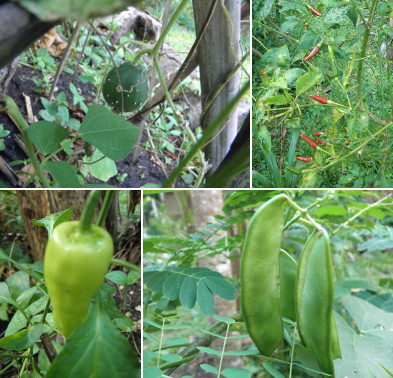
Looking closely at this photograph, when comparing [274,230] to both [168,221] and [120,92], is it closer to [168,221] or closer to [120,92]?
[120,92]

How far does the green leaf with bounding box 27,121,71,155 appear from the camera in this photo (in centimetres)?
58

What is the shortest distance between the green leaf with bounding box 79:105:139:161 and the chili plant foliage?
1.50 ft

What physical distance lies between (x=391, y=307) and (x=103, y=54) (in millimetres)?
1254

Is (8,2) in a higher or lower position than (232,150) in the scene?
higher

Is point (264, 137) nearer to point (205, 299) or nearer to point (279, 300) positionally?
point (205, 299)

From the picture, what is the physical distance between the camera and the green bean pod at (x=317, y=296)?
1.20ft

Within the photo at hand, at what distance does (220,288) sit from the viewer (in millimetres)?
587

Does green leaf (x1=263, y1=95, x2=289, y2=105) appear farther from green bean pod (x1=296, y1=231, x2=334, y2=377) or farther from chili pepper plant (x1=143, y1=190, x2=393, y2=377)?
green bean pod (x1=296, y1=231, x2=334, y2=377)

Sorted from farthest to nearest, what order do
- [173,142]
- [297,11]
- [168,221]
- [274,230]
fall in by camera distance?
[168,221] < [173,142] < [297,11] < [274,230]

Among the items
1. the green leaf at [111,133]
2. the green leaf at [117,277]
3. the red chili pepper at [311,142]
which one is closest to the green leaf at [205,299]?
the green leaf at [117,277]

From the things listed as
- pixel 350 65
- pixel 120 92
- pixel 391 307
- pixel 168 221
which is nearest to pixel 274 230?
pixel 391 307

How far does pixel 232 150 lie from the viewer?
61 centimetres

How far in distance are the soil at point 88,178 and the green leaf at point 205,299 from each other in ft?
1.68

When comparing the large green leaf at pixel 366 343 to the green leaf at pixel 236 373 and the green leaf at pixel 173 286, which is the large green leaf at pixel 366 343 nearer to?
the green leaf at pixel 236 373
